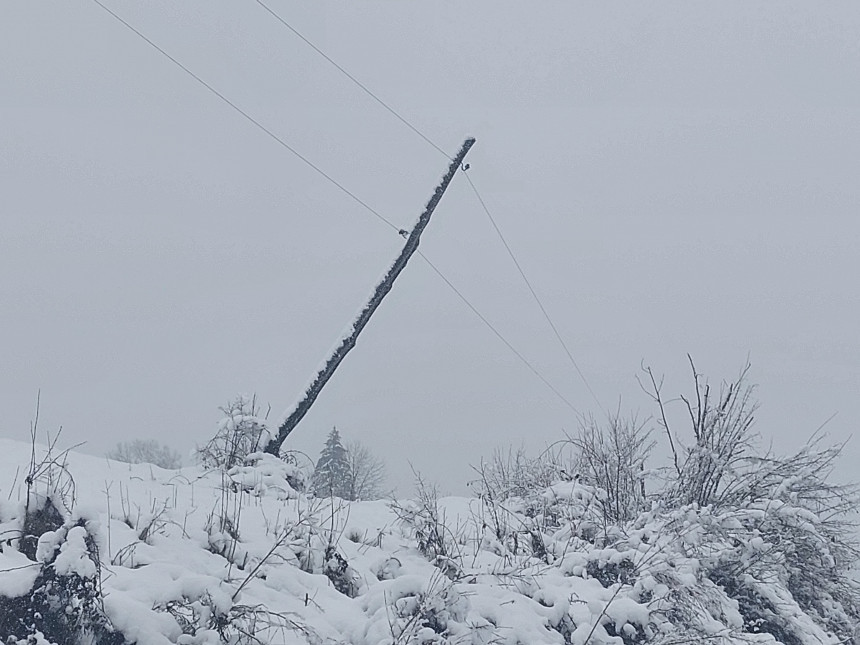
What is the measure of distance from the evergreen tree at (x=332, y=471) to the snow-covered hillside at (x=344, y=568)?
136 centimetres

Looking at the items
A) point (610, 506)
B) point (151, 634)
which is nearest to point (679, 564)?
point (610, 506)

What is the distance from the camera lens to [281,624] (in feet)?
12.6

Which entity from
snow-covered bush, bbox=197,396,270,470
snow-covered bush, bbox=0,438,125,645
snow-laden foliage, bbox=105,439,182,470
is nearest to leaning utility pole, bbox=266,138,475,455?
snow-covered bush, bbox=197,396,270,470

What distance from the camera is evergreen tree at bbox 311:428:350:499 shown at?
358 inches

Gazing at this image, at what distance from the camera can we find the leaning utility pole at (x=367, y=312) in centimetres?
990

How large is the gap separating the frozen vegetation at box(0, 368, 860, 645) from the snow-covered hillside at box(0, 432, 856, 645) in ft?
0.04

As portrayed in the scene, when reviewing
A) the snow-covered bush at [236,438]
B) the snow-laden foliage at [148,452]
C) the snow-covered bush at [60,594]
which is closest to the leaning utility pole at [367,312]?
the snow-covered bush at [236,438]

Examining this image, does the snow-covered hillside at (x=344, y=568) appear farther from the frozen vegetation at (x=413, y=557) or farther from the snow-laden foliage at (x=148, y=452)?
the snow-laden foliage at (x=148, y=452)

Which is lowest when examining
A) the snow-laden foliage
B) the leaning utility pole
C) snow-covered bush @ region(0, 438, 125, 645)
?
the snow-laden foliage

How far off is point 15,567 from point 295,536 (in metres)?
1.97

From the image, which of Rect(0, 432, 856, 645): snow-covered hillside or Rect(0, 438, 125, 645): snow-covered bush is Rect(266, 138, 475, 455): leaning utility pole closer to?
Rect(0, 432, 856, 645): snow-covered hillside

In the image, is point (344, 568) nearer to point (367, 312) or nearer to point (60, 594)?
point (60, 594)

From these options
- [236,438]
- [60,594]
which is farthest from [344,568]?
[236,438]

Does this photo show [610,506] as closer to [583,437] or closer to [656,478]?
[656,478]
